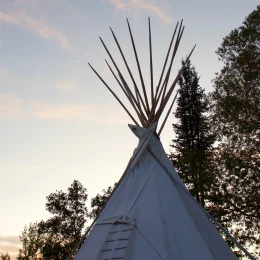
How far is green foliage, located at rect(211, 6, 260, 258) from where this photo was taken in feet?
36.9

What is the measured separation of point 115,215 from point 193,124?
14.4 m

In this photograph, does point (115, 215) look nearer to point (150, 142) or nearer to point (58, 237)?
point (150, 142)

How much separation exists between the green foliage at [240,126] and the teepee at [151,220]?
5.80m

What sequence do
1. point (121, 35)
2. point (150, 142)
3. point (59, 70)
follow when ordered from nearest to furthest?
point (150, 142)
point (121, 35)
point (59, 70)

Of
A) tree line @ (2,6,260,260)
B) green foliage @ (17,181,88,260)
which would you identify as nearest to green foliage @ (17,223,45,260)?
green foliage @ (17,181,88,260)

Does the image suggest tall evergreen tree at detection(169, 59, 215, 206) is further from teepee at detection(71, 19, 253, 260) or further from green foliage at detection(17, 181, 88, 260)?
teepee at detection(71, 19, 253, 260)

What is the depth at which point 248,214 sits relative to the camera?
11.6 metres

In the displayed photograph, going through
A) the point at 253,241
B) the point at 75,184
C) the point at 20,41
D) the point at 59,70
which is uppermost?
the point at 75,184

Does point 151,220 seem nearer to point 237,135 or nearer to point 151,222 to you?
point 151,222

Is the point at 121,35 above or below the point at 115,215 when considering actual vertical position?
above

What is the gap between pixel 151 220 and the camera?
16.0ft

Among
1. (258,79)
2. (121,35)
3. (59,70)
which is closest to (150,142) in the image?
(121,35)

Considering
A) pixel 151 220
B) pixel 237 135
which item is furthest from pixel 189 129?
pixel 151 220

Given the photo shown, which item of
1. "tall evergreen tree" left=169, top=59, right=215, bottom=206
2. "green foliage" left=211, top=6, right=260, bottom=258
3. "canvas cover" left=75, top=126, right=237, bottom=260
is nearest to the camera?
"canvas cover" left=75, top=126, right=237, bottom=260
